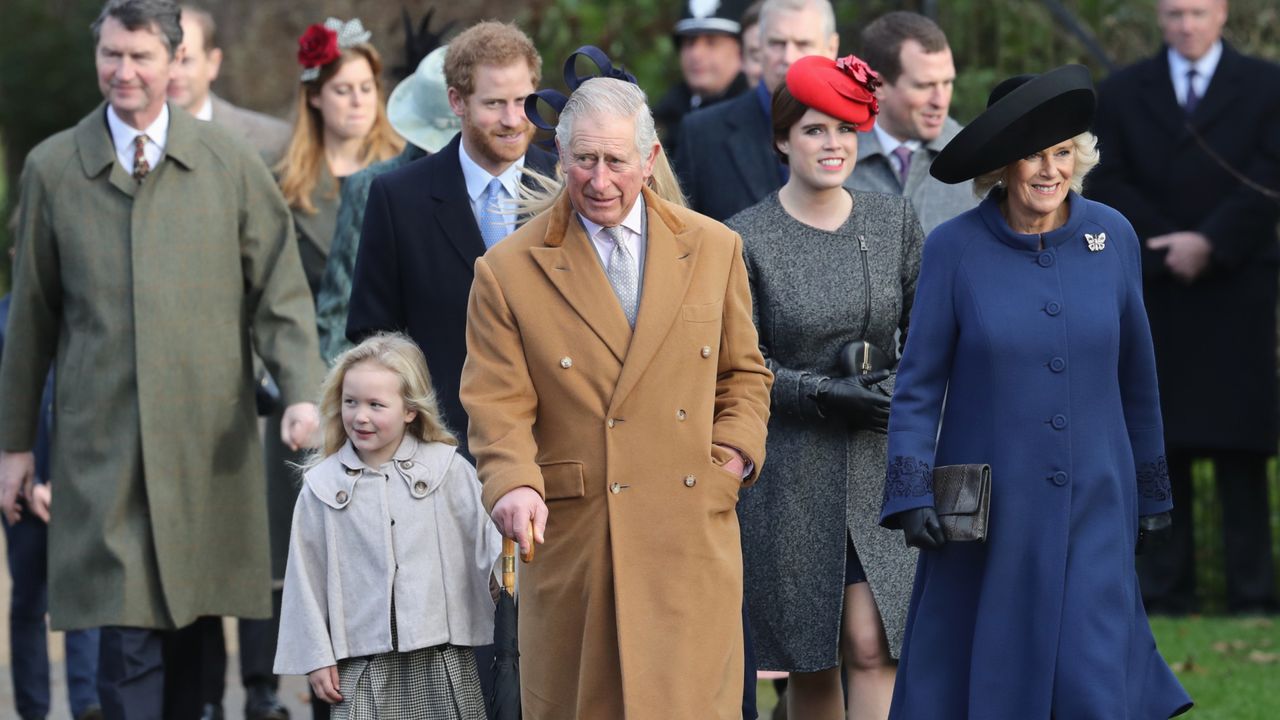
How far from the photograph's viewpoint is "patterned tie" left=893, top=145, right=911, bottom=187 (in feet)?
24.2

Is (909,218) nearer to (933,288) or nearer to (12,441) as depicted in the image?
(933,288)

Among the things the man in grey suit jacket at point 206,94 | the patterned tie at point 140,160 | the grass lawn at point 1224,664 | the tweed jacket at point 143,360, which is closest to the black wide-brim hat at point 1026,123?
the tweed jacket at point 143,360

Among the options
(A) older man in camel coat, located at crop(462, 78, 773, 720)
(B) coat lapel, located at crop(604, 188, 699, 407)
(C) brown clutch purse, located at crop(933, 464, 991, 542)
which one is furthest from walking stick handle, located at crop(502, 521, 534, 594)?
(C) brown clutch purse, located at crop(933, 464, 991, 542)

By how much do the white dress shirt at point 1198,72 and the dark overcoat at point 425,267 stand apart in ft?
13.5

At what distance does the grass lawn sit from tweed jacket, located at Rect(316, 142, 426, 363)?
2.29 meters

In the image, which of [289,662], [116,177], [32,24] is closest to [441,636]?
[289,662]

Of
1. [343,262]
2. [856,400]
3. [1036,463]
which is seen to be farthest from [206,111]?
[1036,463]

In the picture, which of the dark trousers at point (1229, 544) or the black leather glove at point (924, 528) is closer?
the black leather glove at point (924, 528)

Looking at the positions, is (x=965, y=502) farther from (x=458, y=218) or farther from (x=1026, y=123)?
(x=458, y=218)

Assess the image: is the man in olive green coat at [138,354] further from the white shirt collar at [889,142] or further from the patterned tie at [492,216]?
the white shirt collar at [889,142]

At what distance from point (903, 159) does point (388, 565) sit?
2352mm

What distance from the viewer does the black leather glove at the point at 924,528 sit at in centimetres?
554

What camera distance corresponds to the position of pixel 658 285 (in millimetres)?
5410

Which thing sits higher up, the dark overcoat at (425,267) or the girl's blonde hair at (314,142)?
the girl's blonde hair at (314,142)
